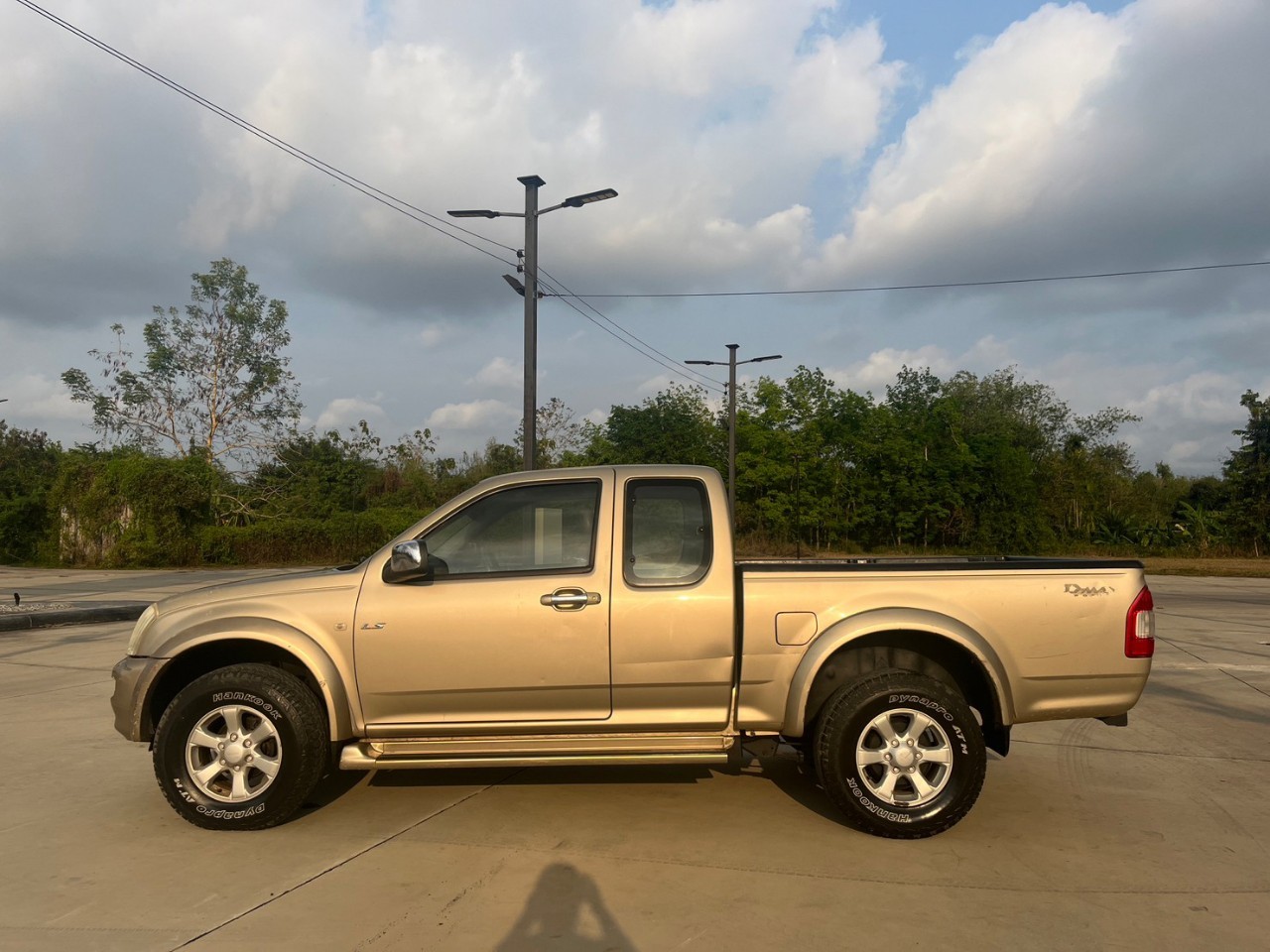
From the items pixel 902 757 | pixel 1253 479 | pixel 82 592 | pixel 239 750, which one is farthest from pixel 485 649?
pixel 1253 479

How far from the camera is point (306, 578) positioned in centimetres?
496

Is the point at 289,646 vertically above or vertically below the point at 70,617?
above

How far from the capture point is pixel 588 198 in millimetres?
16281

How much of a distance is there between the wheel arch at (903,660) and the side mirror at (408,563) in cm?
198

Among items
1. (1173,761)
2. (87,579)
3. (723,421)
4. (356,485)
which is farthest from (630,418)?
(1173,761)

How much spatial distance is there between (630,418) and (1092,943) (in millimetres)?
37766

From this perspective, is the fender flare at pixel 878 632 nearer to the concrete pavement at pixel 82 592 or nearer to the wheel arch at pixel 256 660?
the wheel arch at pixel 256 660

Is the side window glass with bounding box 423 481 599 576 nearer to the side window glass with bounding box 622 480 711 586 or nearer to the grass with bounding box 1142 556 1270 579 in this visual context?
the side window glass with bounding box 622 480 711 586

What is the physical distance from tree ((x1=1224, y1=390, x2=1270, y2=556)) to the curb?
42853mm

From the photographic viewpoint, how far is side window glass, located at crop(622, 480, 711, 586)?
4.79 m

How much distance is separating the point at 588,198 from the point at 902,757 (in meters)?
13.5

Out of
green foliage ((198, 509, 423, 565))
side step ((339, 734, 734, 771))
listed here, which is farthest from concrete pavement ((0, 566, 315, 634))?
side step ((339, 734, 734, 771))

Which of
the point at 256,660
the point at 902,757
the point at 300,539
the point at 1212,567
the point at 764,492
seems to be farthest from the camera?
the point at 764,492

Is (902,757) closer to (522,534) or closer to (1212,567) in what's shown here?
(522,534)
